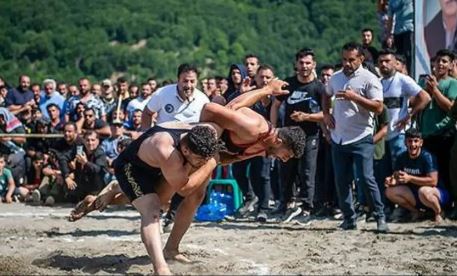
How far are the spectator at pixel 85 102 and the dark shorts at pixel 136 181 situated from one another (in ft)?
23.8

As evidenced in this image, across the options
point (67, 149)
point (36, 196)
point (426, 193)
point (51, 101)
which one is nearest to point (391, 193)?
point (426, 193)

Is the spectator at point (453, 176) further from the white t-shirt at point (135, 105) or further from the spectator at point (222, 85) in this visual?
the white t-shirt at point (135, 105)

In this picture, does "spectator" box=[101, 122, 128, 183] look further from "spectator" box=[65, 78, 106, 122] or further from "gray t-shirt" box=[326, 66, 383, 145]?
"gray t-shirt" box=[326, 66, 383, 145]

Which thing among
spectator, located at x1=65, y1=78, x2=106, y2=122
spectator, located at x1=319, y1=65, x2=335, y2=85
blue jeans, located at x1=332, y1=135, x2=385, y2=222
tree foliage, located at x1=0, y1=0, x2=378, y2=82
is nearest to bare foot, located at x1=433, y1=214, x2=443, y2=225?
blue jeans, located at x1=332, y1=135, x2=385, y2=222

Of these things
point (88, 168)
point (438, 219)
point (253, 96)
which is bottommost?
point (438, 219)

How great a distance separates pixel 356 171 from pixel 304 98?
4.24 feet

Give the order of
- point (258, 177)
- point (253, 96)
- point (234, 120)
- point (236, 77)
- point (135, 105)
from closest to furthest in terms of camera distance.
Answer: point (234, 120) < point (253, 96) < point (258, 177) < point (236, 77) < point (135, 105)

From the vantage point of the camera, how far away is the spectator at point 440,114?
400 inches

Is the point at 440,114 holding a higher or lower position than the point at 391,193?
higher

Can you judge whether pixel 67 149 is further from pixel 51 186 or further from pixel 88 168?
pixel 88 168

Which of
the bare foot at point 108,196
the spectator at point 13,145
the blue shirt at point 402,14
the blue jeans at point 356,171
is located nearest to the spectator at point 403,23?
the blue shirt at point 402,14

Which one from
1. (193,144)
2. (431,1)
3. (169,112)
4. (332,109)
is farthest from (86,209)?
(431,1)

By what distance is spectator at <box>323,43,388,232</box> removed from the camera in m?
9.52

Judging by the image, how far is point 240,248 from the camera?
8.59 meters
